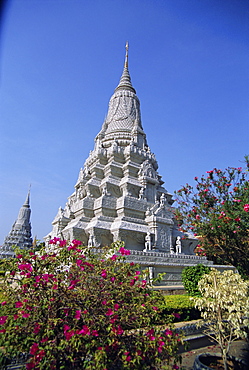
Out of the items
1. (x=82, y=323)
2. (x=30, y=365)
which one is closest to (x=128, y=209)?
(x=82, y=323)

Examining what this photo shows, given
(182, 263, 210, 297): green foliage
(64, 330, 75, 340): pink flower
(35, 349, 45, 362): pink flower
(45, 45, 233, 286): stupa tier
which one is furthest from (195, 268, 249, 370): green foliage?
(45, 45, 233, 286): stupa tier

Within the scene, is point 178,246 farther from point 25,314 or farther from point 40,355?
point 40,355

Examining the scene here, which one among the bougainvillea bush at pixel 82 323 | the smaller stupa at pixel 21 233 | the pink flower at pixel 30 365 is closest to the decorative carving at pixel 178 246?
the bougainvillea bush at pixel 82 323

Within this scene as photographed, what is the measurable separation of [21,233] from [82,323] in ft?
128

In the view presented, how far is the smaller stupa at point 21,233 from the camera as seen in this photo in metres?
36.5

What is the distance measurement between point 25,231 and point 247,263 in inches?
1355

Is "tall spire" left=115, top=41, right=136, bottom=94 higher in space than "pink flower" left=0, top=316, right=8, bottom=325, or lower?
higher

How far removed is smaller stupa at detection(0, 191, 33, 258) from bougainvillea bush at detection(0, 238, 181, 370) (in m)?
34.6

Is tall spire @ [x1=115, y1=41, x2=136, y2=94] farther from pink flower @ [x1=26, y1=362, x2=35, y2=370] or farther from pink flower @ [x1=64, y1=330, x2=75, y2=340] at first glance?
pink flower @ [x1=26, y1=362, x2=35, y2=370]

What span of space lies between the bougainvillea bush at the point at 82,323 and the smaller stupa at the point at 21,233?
3458cm

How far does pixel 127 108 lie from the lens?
Answer: 85.0 ft

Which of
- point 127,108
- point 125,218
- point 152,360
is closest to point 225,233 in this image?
point 125,218

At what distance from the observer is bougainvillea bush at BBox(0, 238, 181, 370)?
3.00 meters

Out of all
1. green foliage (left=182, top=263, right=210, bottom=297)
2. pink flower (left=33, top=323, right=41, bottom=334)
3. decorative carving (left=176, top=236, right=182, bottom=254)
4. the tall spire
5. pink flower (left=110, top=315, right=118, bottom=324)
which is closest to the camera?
pink flower (left=33, top=323, right=41, bottom=334)
